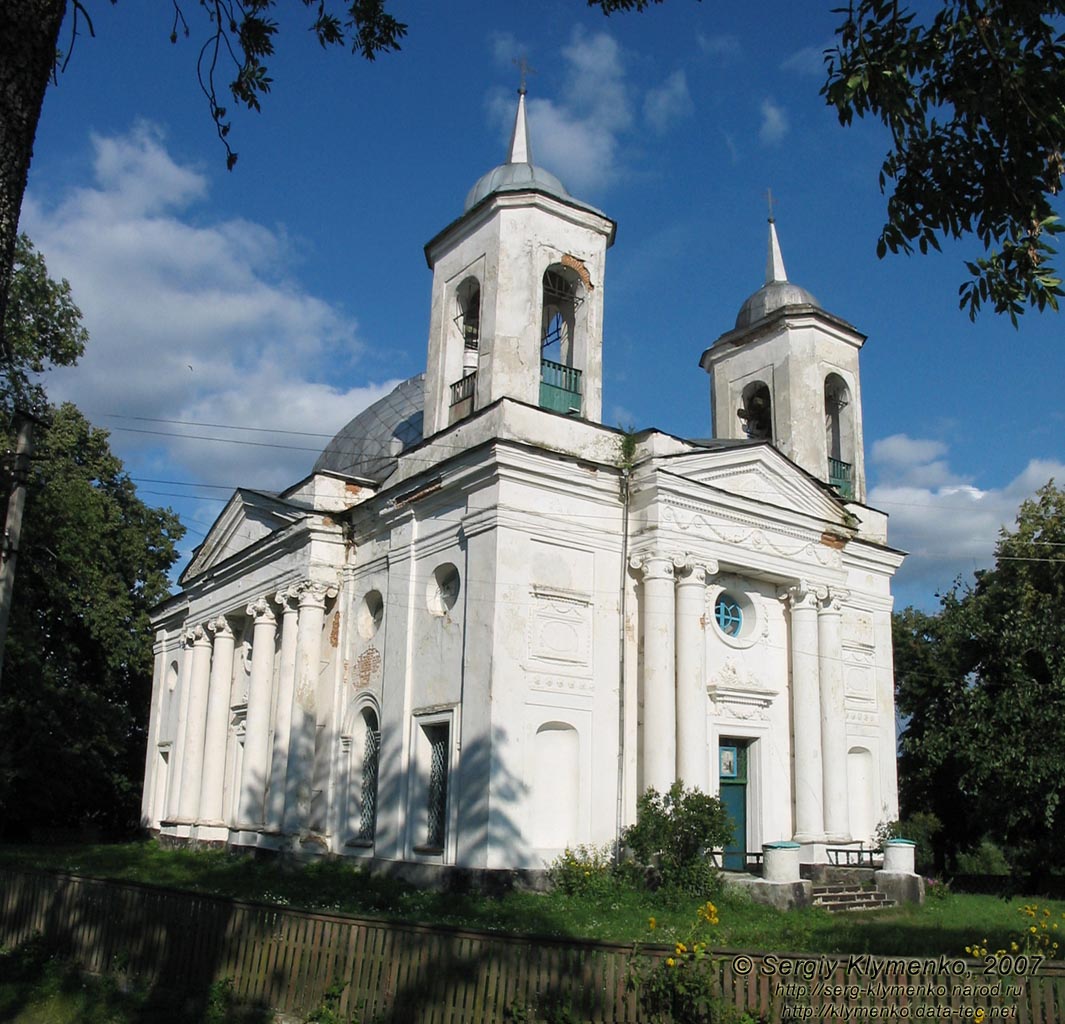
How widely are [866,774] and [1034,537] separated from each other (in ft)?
38.4

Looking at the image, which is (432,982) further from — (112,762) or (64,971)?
(112,762)

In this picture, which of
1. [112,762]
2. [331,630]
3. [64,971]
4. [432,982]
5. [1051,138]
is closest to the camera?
[1051,138]

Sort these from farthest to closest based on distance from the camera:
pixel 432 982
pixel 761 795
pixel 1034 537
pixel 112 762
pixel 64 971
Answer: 1. pixel 112 762
2. pixel 1034 537
3. pixel 761 795
4. pixel 64 971
5. pixel 432 982

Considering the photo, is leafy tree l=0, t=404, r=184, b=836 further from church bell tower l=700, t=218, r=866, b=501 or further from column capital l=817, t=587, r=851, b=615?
column capital l=817, t=587, r=851, b=615

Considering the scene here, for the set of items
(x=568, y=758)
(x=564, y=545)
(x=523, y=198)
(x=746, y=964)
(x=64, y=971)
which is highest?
(x=523, y=198)

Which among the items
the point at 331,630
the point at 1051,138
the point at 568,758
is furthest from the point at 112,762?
the point at 1051,138

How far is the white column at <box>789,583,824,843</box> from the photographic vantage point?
63.2 feet

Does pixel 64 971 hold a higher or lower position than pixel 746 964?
lower

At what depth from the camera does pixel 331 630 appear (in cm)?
2134

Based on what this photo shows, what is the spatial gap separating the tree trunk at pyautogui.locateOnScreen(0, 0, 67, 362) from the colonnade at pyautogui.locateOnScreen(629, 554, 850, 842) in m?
14.2

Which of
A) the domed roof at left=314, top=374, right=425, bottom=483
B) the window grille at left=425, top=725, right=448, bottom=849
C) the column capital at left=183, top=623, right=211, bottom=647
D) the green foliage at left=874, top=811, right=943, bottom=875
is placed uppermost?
the domed roof at left=314, top=374, right=425, bottom=483

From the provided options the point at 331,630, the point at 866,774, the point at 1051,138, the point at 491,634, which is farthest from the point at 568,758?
the point at 1051,138

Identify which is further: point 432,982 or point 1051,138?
point 432,982

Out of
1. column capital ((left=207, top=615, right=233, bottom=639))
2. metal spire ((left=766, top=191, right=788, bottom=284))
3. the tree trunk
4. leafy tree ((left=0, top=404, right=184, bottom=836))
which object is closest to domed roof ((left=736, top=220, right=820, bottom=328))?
metal spire ((left=766, top=191, right=788, bottom=284))
